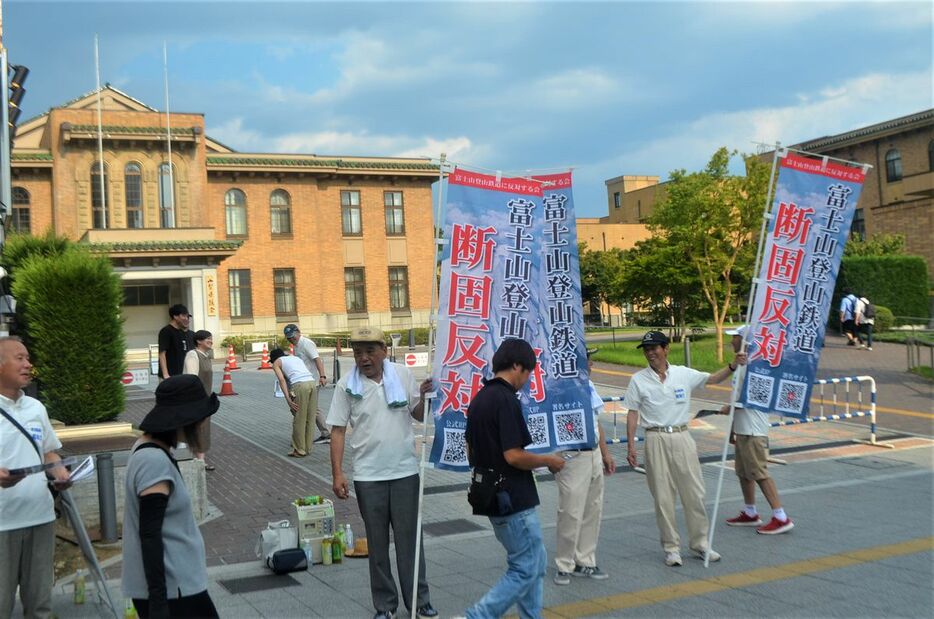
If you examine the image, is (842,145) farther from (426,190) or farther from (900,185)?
(426,190)

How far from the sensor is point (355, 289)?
44.9 meters

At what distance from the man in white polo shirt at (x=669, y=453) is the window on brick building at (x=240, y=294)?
122ft

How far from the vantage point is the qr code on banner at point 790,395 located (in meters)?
7.34

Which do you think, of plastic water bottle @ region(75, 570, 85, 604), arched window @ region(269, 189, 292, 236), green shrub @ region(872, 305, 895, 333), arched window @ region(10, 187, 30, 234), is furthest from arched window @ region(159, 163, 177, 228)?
plastic water bottle @ region(75, 570, 85, 604)

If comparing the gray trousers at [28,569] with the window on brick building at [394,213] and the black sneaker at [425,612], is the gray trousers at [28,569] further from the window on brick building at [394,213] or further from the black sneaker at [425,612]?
the window on brick building at [394,213]

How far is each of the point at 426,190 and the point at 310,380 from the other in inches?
1386

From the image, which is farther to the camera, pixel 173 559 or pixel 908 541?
pixel 908 541

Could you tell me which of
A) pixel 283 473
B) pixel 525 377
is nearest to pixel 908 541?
pixel 525 377

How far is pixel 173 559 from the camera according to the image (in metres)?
3.67

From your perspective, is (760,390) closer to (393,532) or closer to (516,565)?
(516,565)

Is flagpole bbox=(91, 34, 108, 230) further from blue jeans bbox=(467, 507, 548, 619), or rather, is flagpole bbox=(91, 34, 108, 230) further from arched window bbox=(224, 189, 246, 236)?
blue jeans bbox=(467, 507, 548, 619)

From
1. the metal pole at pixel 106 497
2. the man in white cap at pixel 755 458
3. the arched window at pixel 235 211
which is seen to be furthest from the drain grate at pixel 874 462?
the arched window at pixel 235 211

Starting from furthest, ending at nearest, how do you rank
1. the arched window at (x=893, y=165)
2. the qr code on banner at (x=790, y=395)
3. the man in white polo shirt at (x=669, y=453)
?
the arched window at (x=893, y=165) → the qr code on banner at (x=790, y=395) → the man in white polo shirt at (x=669, y=453)

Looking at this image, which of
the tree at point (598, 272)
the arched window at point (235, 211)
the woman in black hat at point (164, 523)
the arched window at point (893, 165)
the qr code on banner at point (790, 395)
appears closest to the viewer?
the woman in black hat at point (164, 523)
